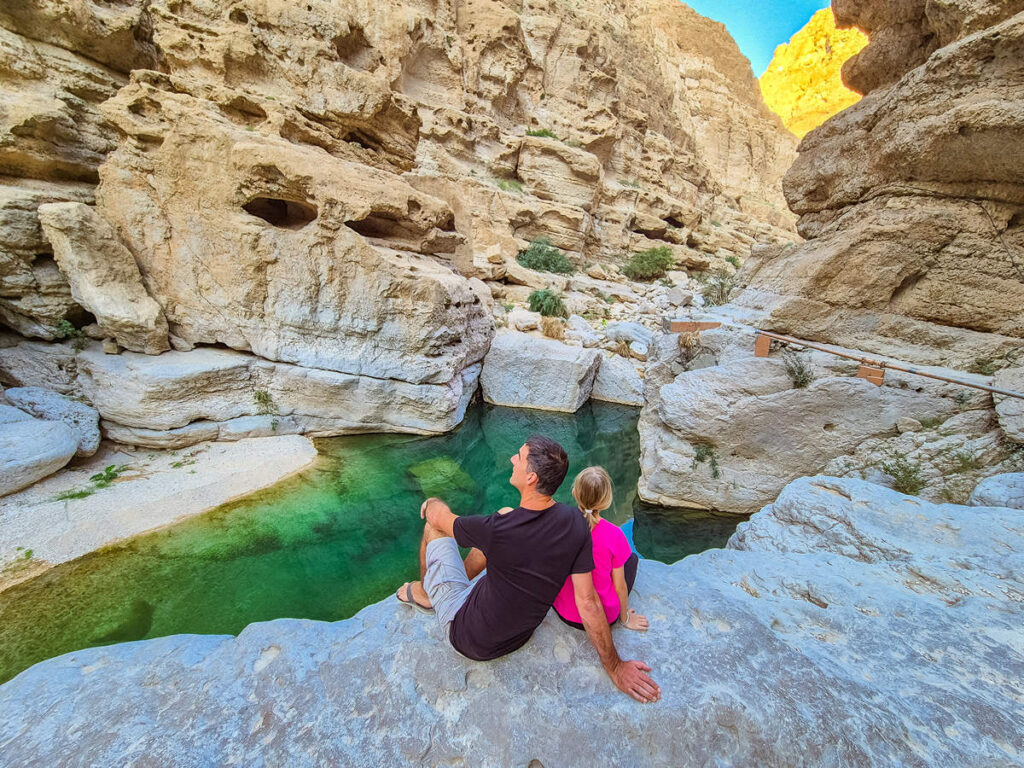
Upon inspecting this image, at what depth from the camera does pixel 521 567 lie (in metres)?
1.64

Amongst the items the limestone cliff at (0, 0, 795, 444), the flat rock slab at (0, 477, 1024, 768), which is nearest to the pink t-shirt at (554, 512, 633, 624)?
the flat rock slab at (0, 477, 1024, 768)

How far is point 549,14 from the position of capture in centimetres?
2094

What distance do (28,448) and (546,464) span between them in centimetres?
574

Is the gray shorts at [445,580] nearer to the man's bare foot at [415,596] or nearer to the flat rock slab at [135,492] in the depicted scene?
the man's bare foot at [415,596]

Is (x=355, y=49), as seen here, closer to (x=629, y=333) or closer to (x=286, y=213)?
(x=286, y=213)

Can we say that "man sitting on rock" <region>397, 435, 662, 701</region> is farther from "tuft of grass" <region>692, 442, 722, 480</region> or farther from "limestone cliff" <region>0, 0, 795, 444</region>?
"limestone cliff" <region>0, 0, 795, 444</region>

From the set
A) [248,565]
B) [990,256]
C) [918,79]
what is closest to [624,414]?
[990,256]

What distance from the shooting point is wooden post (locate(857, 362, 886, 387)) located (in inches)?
165

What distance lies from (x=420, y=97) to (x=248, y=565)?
1808 cm

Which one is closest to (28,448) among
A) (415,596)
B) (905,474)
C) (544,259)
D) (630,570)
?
(415,596)

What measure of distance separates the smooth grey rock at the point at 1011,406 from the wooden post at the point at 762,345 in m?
1.82

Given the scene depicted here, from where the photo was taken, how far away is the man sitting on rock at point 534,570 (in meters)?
1.61

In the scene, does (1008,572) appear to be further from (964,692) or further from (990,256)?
(990,256)

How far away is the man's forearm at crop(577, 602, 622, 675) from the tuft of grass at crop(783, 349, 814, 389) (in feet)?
13.4
